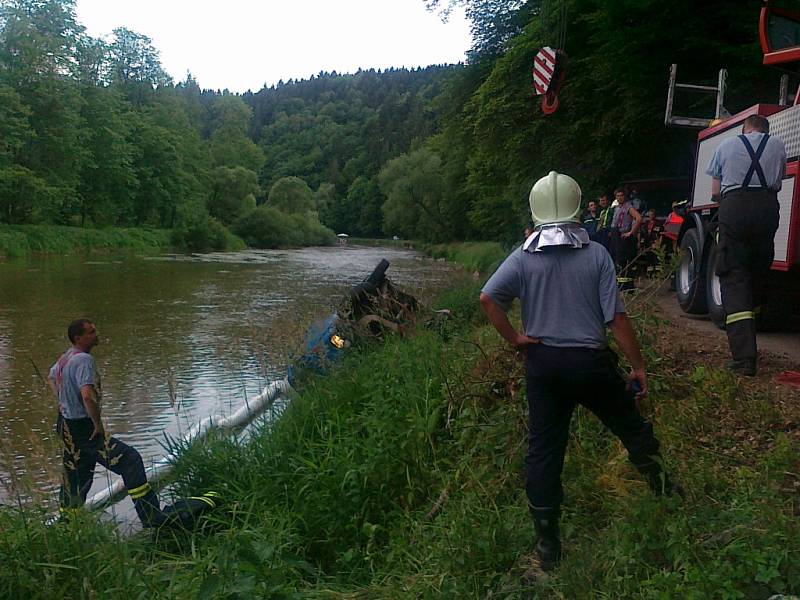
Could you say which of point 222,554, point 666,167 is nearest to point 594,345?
point 222,554

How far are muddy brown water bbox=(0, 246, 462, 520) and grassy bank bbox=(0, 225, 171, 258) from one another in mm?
7392

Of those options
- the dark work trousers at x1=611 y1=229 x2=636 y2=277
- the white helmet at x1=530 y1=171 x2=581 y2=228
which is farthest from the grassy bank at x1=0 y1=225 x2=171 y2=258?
the white helmet at x1=530 y1=171 x2=581 y2=228

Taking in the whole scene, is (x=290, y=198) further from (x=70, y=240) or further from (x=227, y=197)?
(x=70, y=240)

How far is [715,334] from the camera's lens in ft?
23.2

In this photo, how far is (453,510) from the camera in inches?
179

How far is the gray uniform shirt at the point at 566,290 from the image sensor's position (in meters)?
3.55

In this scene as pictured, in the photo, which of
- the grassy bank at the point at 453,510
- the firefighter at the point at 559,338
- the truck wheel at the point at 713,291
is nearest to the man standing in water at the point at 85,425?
the grassy bank at the point at 453,510

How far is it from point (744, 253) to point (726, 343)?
1341 millimetres

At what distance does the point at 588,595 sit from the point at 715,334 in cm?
441

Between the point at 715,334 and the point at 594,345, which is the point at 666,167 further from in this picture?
the point at 594,345

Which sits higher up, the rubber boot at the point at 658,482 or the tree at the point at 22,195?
the tree at the point at 22,195

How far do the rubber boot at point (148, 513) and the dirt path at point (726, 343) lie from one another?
3994 mm

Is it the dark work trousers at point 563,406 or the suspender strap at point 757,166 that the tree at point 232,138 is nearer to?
the suspender strap at point 757,166

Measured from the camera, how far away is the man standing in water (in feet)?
17.5
